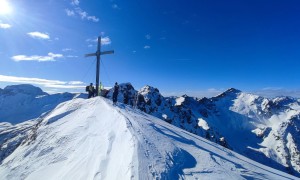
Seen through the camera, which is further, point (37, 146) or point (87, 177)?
point (37, 146)

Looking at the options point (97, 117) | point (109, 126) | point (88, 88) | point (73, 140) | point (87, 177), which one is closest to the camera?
point (87, 177)

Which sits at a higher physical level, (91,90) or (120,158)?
(91,90)

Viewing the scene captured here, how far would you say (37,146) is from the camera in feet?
49.5

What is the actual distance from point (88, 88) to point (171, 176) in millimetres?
27366

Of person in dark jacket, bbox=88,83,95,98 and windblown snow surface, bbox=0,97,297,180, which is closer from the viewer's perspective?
windblown snow surface, bbox=0,97,297,180

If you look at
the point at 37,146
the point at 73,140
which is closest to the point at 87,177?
the point at 73,140

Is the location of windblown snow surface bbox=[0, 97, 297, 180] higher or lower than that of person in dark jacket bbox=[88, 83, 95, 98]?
lower

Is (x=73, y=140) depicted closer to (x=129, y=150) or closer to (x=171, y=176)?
(x=129, y=150)

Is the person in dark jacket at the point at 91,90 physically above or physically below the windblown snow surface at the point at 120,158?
above

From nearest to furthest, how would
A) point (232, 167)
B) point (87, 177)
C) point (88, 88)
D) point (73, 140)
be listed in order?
1. point (87, 177)
2. point (232, 167)
3. point (73, 140)
4. point (88, 88)

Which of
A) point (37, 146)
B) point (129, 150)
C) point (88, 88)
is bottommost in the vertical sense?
point (37, 146)

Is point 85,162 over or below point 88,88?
below

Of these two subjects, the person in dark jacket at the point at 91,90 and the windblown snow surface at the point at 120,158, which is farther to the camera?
the person in dark jacket at the point at 91,90

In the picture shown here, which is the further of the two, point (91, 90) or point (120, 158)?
point (91, 90)
